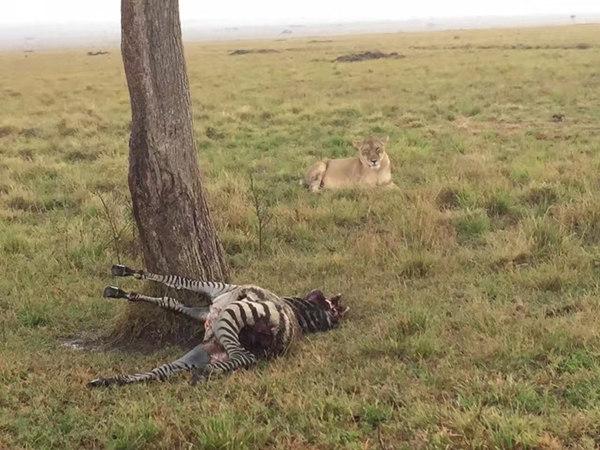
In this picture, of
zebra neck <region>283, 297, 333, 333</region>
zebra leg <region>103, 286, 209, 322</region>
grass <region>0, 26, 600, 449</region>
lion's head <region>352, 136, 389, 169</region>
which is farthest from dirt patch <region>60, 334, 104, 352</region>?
lion's head <region>352, 136, 389, 169</region>

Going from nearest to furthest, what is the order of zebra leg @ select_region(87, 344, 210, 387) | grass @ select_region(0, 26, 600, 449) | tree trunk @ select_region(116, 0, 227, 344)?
grass @ select_region(0, 26, 600, 449) < zebra leg @ select_region(87, 344, 210, 387) < tree trunk @ select_region(116, 0, 227, 344)

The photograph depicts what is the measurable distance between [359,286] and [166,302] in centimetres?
196

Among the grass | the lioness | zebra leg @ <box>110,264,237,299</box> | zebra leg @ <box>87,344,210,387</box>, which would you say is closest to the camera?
the grass

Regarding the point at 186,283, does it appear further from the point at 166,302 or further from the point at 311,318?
the point at 311,318

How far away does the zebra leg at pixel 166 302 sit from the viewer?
607 cm

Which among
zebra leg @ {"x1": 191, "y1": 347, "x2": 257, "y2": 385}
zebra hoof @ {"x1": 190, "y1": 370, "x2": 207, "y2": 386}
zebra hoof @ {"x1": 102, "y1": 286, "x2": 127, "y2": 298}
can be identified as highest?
zebra hoof @ {"x1": 102, "y1": 286, "x2": 127, "y2": 298}

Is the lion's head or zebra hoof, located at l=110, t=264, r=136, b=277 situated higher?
the lion's head

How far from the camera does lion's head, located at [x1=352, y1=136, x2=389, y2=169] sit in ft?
38.3

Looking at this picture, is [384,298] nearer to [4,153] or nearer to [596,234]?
[596,234]

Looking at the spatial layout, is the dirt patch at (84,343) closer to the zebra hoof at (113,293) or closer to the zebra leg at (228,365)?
the zebra hoof at (113,293)

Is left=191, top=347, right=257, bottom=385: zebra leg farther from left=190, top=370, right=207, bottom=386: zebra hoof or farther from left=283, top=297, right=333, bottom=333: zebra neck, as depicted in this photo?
left=283, top=297, right=333, bottom=333: zebra neck

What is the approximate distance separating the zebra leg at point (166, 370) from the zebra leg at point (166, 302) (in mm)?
681

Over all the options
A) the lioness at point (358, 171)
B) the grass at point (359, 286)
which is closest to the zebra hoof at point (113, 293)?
the grass at point (359, 286)

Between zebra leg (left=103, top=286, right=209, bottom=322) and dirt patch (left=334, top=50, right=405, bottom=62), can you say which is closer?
zebra leg (left=103, top=286, right=209, bottom=322)
